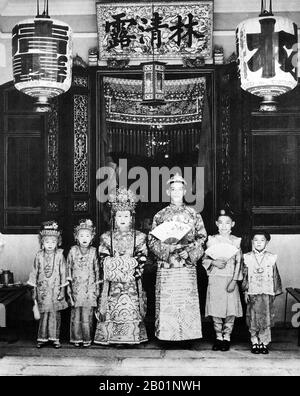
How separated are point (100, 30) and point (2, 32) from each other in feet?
4.78

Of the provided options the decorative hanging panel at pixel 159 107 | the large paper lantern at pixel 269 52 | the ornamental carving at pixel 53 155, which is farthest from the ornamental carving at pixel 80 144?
the large paper lantern at pixel 269 52

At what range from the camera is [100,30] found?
7812 millimetres

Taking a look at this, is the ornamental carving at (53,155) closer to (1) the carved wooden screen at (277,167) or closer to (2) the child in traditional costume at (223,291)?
(2) the child in traditional costume at (223,291)

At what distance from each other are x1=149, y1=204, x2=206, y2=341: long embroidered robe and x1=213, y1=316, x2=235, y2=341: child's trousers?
0.68 feet

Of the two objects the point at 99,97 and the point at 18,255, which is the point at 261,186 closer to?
the point at 99,97

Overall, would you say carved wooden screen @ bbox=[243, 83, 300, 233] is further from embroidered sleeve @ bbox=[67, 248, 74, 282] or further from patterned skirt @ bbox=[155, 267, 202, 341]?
embroidered sleeve @ bbox=[67, 248, 74, 282]

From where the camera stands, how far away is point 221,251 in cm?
672

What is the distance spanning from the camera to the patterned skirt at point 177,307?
6.68 meters

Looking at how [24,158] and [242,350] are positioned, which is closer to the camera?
[242,350]

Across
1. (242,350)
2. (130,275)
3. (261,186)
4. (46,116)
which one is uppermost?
(46,116)

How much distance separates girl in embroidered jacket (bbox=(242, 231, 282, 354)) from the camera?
658cm

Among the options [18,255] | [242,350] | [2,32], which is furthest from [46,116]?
[242,350]

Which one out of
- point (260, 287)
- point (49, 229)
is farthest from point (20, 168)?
point (260, 287)

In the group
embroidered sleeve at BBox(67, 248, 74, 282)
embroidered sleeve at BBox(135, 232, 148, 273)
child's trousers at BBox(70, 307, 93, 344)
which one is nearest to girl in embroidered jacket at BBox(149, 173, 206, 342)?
embroidered sleeve at BBox(135, 232, 148, 273)
